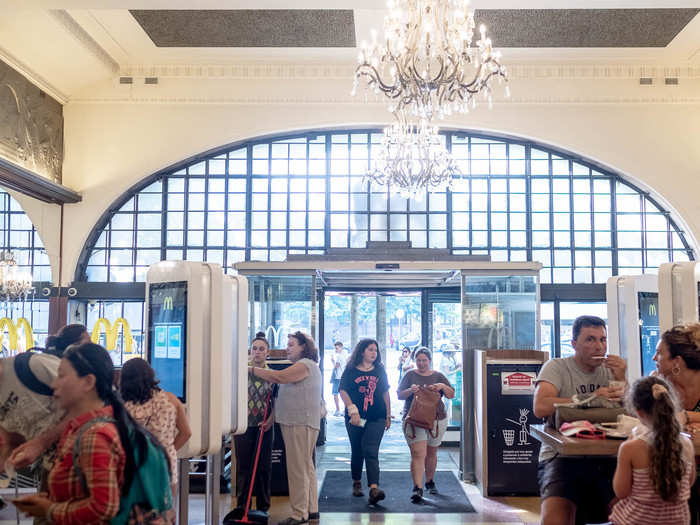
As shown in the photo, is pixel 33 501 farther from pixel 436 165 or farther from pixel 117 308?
pixel 117 308

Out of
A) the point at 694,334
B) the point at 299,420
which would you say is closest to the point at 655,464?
the point at 694,334

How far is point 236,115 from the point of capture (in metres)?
12.5

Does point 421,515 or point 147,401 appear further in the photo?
point 421,515

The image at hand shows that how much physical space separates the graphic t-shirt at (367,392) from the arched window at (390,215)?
19.0ft

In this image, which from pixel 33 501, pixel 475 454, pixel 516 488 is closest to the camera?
pixel 33 501

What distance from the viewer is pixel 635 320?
18.6ft

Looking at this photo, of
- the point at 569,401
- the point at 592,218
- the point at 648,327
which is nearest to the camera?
the point at 569,401

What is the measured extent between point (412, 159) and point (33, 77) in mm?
6229

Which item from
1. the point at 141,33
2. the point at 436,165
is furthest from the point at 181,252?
the point at 436,165

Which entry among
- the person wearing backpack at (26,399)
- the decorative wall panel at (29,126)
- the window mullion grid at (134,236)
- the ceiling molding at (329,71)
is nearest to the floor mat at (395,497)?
the person wearing backpack at (26,399)

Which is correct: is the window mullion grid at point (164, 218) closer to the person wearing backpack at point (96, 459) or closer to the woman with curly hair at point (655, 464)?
the person wearing backpack at point (96, 459)

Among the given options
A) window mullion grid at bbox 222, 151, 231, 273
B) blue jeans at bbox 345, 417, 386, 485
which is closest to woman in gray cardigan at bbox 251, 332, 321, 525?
blue jeans at bbox 345, 417, 386, 485

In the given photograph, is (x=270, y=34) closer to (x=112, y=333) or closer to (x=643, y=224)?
(x=112, y=333)

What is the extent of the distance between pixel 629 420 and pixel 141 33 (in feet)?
32.5
